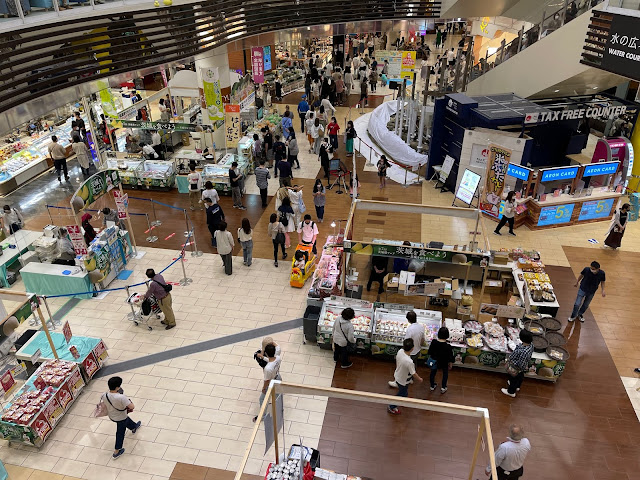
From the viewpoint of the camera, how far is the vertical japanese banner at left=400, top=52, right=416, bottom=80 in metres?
15.2

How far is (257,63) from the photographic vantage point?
18.0 meters

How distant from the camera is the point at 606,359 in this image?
8492 mm

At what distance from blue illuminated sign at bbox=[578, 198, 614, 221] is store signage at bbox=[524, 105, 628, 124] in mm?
2435

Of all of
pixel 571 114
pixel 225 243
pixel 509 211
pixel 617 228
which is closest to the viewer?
pixel 225 243

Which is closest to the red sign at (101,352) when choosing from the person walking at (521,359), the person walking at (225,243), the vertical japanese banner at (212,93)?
the person walking at (225,243)

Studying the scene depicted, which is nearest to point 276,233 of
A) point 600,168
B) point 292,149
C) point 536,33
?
point 292,149

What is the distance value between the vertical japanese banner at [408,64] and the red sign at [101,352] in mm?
12147

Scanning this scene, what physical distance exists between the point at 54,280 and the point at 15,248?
179cm

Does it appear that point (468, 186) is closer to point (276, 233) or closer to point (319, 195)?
point (319, 195)

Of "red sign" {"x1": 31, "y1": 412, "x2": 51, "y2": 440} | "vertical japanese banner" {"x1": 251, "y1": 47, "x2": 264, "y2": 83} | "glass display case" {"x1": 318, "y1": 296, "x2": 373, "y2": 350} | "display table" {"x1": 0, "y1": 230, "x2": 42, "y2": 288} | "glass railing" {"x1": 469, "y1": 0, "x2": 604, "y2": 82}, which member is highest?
"glass railing" {"x1": 469, "y1": 0, "x2": 604, "y2": 82}

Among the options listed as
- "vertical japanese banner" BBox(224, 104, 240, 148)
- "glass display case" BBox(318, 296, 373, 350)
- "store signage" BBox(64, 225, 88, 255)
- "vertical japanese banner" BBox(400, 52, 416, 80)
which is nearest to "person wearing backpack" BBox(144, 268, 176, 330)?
"store signage" BBox(64, 225, 88, 255)

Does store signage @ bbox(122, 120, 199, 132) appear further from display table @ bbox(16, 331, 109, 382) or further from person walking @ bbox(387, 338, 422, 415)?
person walking @ bbox(387, 338, 422, 415)

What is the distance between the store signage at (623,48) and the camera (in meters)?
9.95

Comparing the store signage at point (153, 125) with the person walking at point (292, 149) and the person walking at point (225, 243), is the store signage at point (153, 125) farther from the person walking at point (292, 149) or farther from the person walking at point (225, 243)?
the person walking at point (225, 243)
